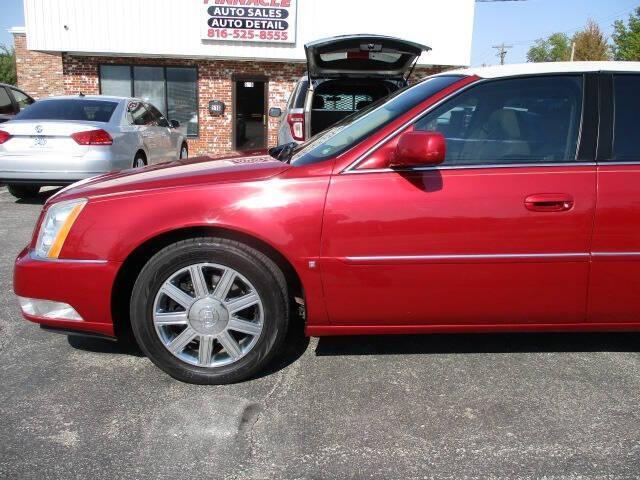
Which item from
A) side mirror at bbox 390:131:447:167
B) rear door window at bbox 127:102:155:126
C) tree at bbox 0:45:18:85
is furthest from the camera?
tree at bbox 0:45:18:85

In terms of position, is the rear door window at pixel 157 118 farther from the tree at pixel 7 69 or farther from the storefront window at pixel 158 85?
the tree at pixel 7 69

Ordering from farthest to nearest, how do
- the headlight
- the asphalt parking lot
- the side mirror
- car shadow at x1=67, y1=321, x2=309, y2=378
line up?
car shadow at x1=67, y1=321, x2=309, y2=378 < the headlight < the side mirror < the asphalt parking lot

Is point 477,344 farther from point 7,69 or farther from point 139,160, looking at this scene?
point 7,69

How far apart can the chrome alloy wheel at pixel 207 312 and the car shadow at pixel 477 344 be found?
0.62m

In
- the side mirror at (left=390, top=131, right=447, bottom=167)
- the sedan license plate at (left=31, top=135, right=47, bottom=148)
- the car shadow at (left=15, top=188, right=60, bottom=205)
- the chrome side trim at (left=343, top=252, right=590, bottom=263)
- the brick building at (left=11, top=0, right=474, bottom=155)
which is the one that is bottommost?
the car shadow at (left=15, top=188, right=60, bottom=205)

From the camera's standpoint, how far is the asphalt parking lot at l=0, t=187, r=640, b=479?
227cm

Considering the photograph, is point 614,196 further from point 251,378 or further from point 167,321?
point 167,321

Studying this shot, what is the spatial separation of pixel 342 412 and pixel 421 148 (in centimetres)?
131

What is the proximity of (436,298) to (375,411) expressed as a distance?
637mm

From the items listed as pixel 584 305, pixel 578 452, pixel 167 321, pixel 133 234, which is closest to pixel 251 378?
pixel 167 321

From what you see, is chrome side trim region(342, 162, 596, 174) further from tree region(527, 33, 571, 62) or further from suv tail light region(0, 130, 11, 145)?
tree region(527, 33, 571, 62)

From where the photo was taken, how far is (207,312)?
9.30ft

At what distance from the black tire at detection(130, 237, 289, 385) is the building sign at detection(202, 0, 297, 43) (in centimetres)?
1223

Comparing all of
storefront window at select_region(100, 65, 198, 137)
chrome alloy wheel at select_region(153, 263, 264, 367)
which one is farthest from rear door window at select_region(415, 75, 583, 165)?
storefront window at select_region(100, 65, 198, 137)
